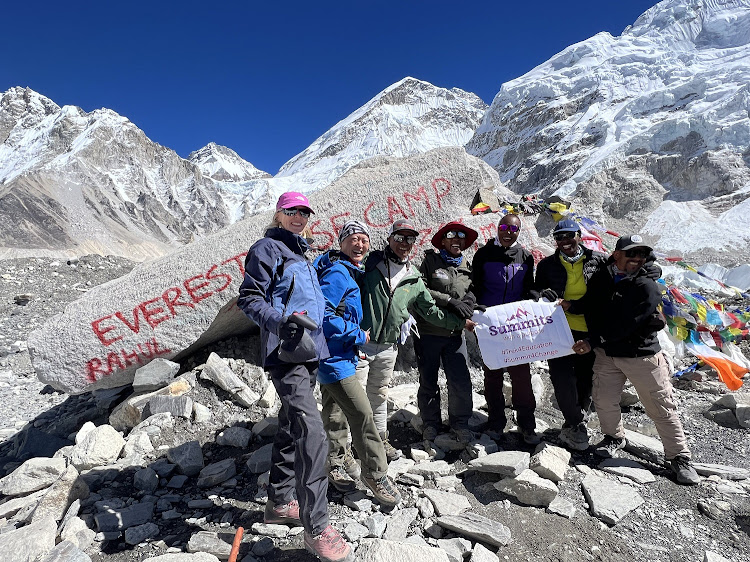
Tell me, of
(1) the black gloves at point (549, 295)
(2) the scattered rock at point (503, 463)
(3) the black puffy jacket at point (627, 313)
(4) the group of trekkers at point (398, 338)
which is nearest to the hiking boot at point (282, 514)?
(4) the group of trekkers at point (398, 338)

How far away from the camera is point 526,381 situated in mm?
4328

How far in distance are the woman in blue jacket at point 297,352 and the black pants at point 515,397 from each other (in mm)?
2277

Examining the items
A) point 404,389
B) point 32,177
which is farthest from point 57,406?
point 32,177

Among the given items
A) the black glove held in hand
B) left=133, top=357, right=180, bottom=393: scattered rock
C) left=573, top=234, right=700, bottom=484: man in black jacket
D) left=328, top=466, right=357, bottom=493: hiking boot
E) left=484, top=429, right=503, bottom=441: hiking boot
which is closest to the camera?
the black glove held in hand

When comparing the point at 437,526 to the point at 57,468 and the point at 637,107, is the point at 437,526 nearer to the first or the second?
the point at 57,468

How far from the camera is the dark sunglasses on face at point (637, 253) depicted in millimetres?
3793

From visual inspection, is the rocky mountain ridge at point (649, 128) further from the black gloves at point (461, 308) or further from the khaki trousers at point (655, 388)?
the black gloves at point (461, 308)

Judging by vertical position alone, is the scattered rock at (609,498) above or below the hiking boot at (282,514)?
below

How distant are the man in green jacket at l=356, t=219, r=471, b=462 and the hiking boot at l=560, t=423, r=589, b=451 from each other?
6.61 ft

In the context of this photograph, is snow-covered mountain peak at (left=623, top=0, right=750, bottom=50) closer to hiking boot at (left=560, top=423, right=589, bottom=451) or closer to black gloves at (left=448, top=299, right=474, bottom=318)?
hiking boot at (left=560, top=423, right=589, bottom=451)

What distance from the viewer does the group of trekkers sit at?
283 cm

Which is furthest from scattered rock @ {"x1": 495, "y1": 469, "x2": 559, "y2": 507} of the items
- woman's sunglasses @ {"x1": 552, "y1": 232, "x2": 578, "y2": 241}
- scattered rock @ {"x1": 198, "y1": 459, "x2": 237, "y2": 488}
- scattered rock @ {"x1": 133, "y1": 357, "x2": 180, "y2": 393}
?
scattered rock @ {"x1": 133, "y1": 357, "x2": 180, "y2": 393}

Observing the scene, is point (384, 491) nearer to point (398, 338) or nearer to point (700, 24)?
point (398, 338)

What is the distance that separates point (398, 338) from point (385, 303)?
1.33 feet
